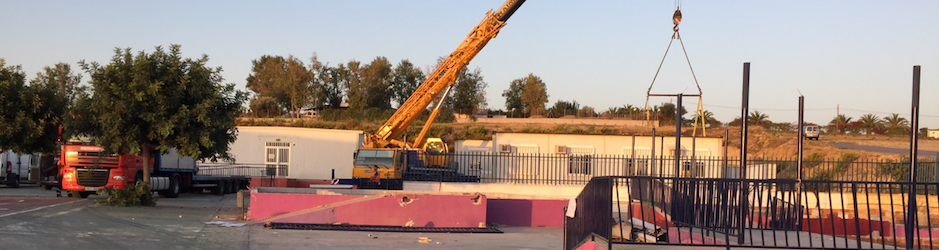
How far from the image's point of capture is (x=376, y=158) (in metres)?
26.8

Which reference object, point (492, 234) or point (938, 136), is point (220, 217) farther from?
point (938, 136)

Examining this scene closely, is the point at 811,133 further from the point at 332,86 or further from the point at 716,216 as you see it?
the point at 716,216

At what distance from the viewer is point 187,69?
22.3 meters

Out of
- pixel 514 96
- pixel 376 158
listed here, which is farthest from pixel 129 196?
pixel 514 96

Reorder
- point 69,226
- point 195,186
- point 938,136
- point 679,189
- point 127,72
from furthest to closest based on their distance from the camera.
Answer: point 938,136 < point 195,186 < point 127,72 < point 69,226 < point 679,189

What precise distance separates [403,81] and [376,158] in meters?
50.2

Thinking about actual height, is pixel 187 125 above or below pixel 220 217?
above

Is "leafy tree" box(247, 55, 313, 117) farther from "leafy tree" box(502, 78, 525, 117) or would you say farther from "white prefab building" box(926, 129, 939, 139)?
"white prefab building" box(926, 129, 939, 139)

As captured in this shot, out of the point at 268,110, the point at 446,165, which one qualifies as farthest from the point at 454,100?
the point at 446,165

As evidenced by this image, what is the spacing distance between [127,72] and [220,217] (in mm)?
5425

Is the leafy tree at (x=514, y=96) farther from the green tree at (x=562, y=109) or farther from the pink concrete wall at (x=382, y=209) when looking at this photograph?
the pink concrete wall at (x=382, y=209)

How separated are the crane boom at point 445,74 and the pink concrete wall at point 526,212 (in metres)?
8.10

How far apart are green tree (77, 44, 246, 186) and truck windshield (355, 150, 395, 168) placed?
569 cm

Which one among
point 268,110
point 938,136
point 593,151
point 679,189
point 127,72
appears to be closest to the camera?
point 679,189
